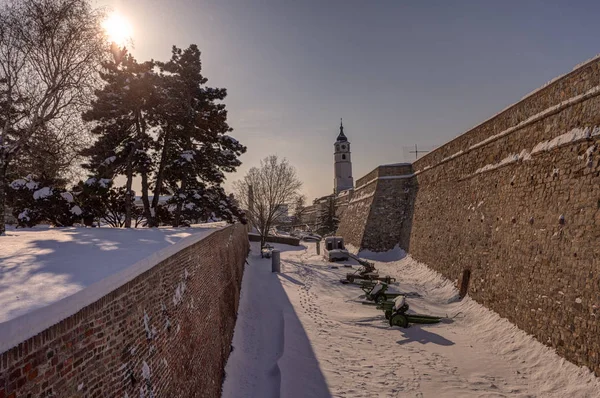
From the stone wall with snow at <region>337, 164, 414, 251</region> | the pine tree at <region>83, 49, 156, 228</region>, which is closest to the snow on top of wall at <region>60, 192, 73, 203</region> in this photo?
the pine tree at <region>83, 49, 156, 228</region>

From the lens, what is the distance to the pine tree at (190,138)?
13859 mm

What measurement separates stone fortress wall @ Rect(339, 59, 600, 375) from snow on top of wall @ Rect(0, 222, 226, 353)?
7.89 meters

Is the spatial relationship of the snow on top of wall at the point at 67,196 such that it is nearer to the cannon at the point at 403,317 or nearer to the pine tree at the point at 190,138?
the pine tree at the point at 190,138

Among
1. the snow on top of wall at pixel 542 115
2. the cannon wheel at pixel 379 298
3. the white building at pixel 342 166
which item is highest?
the white building at pixel 342 166

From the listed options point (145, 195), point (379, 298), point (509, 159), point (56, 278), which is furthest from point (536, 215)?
point (145, 195)

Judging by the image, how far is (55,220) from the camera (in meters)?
13.9

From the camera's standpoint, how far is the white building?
2319 inches

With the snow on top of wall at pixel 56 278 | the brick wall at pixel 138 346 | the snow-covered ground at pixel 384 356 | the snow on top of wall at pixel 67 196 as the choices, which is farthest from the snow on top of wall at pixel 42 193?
the snow on top of wall at pixel 56 278

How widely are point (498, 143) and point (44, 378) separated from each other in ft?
43.1

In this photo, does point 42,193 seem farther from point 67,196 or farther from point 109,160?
point 109,160

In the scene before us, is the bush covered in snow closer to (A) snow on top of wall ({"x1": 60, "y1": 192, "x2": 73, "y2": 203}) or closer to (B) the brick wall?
(A) snow on top of wall ({"x1": 60, "y1": 192, "x2": 73, "y2": 203})

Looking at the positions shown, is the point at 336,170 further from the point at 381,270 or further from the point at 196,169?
the point at 196,169

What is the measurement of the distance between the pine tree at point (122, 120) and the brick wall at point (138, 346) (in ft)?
23.6

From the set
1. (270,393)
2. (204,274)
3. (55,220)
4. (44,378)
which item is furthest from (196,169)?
(44,378)
